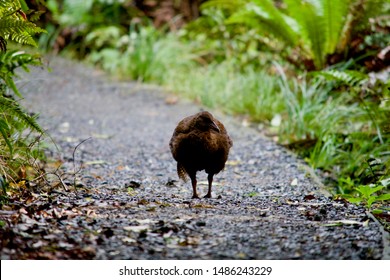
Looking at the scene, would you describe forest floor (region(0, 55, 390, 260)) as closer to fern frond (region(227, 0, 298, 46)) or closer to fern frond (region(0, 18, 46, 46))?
fern frond (region(0, 18, 46, 46))

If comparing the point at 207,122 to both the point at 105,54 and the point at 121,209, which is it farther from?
the point at 105,54

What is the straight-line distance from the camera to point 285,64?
8.96 metres

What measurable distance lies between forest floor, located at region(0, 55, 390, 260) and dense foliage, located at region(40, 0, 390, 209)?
44cm

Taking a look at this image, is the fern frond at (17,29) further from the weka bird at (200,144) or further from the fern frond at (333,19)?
the fern frond at (333,19)

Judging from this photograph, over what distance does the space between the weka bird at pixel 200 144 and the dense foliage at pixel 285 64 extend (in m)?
0.95

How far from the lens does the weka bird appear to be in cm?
410

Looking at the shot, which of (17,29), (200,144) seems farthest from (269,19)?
(17,29)

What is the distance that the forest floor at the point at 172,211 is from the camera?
9.87ft

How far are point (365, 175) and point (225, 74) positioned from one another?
4297mm

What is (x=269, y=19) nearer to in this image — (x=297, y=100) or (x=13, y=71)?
(x=297, y=100)

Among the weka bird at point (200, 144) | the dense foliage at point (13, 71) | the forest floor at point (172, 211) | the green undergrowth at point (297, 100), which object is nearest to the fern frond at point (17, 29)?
the dense foliage at point (13, 71)

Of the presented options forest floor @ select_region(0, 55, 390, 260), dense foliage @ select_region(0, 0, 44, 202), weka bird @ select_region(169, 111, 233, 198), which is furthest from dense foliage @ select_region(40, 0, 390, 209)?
dense foliage @ select_region(0, 0, 44, 202)
